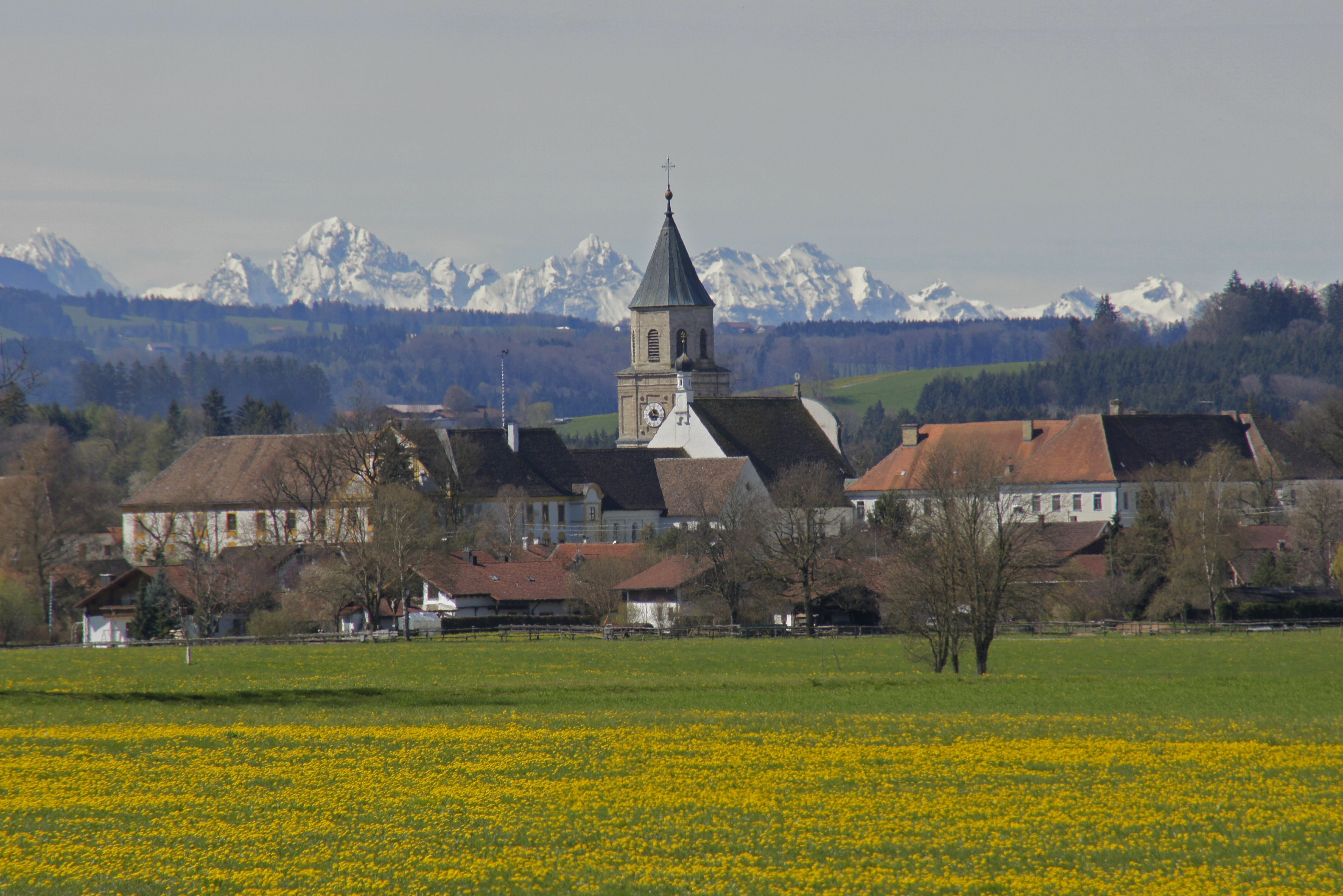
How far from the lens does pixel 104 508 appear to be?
348 feet

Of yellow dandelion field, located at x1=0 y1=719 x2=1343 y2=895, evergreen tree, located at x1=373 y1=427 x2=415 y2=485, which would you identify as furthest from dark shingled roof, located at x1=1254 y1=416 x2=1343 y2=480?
yellow dandelion field, located at x1=0 y1=719 x2=1343 y2=895

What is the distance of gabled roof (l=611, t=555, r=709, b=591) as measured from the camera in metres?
68.4

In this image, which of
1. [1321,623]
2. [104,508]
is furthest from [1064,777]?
[104,508]

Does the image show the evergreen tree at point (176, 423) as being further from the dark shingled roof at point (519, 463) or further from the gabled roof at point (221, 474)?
the dark shingled roof at point (519, 463)

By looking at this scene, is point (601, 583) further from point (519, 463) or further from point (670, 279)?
point (670, 279)

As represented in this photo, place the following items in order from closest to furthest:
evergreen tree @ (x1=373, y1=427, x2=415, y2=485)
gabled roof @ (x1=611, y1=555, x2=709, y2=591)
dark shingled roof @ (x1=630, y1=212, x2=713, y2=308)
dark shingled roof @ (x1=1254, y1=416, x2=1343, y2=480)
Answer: gabled roof @ (x1=611, y1=555, x2=709, y2=591) < evergreen tree @ (x1=373, y1=427, x2=415, y2=485) < dark shingled roof @ (x1=1254, y1=416, x2=1343, y2=480) < dark shingled roof @ (x1=630, y1=212, x2=713, y2=308)

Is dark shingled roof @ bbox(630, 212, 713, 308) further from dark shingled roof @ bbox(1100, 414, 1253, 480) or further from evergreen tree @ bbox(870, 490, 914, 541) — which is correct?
evergreen tree @ bbox(870, 490, 914, 541)

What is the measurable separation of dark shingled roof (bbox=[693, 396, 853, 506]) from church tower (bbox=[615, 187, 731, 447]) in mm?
12882

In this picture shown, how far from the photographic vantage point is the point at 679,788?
1980 centimetres

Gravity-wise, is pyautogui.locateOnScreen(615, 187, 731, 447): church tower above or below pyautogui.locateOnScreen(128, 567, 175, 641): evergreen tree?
above

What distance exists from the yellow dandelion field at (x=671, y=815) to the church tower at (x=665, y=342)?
104 meters

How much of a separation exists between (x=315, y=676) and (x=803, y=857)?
1137 inches

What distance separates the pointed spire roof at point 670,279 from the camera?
421 ft

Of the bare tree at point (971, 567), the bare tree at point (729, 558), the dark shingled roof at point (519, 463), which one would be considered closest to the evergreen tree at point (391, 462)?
the dark shingled roof at point (519, 463)
